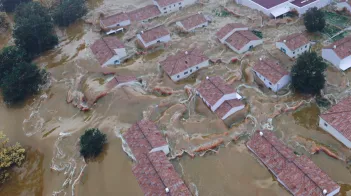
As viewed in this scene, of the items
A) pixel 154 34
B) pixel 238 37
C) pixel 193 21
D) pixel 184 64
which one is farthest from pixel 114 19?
pixel 238 37

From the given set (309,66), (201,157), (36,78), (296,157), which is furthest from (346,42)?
(36,78)

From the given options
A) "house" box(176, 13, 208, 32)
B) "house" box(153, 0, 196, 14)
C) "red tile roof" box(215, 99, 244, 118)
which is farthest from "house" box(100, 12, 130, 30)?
"red tile roof" box(215, 99, 244, 118)

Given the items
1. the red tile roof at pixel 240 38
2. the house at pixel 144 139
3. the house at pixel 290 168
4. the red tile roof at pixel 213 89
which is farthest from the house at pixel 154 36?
the house at pixel 290 168

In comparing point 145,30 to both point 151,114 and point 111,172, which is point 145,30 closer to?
point 151,114

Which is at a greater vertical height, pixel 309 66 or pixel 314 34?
pixel 309 66

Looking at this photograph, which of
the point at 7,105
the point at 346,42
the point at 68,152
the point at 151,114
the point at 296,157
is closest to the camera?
the point at 296,157

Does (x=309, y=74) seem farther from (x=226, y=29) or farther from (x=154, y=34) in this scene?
(x=154, y=34)

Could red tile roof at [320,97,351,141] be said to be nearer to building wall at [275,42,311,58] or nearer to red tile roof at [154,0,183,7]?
building wall at [275,42,311,58]
